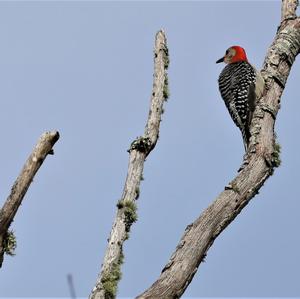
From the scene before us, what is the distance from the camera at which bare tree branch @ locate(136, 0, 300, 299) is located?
15.3ft

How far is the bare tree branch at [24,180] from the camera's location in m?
4.30

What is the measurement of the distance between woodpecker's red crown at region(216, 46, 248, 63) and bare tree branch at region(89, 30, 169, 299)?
4966 mm

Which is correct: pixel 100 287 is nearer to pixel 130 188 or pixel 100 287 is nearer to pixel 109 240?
pixel 109 240

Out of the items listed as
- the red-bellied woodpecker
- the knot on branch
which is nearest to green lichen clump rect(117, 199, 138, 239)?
the knot on branch

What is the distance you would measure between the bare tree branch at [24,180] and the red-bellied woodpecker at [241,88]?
142 inches

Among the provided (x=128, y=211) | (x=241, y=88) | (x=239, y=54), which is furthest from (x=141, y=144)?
(x=239, y=54)

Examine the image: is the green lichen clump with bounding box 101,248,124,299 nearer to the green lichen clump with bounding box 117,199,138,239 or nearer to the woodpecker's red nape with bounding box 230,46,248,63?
the green lichen clump with bounding box 117,199,138,239

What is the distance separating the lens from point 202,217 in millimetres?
5133

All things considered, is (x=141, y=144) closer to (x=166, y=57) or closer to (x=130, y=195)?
(x=130, y=195)

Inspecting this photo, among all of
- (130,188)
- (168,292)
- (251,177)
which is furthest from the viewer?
(251,177)

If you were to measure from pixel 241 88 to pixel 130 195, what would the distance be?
444 cm

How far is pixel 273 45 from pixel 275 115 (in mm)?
1180

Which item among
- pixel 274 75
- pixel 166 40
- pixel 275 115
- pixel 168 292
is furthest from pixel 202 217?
pixel 274 75

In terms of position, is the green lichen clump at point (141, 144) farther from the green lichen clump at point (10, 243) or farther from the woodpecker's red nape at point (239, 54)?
the woodpecker's red nape at point (239, 54)
